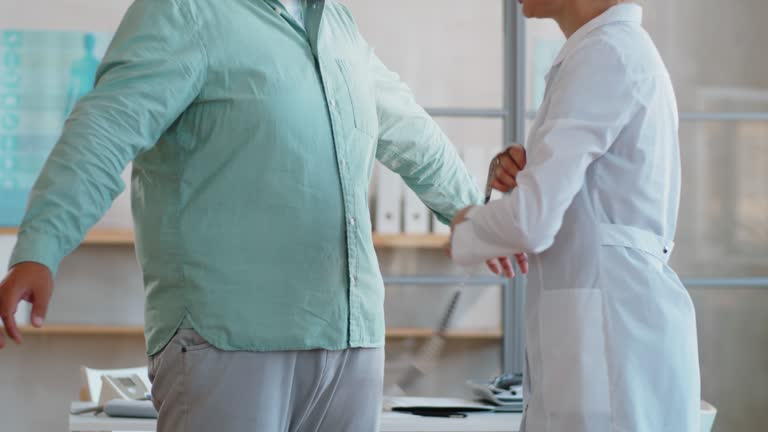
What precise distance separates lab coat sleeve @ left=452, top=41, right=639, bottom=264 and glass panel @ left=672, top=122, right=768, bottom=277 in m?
3.39

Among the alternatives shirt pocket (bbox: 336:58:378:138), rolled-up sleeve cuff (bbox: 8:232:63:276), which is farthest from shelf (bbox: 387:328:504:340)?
rolled-up sleeve cuff (bbox: 8:232:63:276)

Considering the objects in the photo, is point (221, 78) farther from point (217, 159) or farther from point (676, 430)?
point (676, 430)

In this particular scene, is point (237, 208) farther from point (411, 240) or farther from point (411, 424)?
point (411, 240)

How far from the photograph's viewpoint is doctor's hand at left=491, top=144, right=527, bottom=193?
1708 millimetres

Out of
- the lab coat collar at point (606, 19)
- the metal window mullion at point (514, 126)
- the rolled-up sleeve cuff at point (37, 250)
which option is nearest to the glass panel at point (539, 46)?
the metal window mullion at point (514, 126)

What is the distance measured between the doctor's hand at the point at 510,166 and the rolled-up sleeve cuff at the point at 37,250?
652 millimetres

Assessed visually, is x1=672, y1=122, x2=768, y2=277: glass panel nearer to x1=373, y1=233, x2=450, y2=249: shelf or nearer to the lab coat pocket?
x1=373, y1=233, x2=450, y2=249: shelf

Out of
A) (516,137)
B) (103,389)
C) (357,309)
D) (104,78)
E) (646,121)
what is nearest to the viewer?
(646,121)

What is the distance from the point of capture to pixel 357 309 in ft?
5.78

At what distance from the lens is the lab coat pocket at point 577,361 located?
1519 millimetres

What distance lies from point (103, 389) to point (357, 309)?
1324 mm

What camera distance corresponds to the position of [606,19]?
158 cm

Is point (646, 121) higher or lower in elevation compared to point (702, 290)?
higher

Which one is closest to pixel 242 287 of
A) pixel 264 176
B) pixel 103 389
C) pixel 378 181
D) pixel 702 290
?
pixel 264 176
